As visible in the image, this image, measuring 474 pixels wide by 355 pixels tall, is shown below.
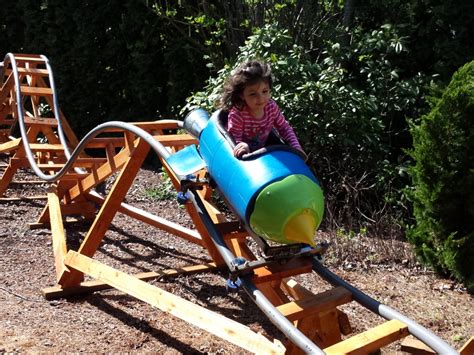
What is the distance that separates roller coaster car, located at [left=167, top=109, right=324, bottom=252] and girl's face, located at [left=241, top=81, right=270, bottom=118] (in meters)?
0.24

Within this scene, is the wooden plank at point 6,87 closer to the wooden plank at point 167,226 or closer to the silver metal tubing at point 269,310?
the wooden plank at point 167,226

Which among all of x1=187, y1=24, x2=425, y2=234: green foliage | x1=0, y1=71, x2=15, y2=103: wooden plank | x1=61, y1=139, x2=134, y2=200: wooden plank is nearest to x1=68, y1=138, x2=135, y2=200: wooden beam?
x1=61, y1=139, x2=134, y2=200: wooden plank

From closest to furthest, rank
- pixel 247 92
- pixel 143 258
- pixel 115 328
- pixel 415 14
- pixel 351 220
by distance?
pixel 247 92, pixel 115 328, pixel 143 258, pixel 351 220, pixel 415 14

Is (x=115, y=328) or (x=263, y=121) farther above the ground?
(x=263, y=121)

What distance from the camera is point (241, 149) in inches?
130

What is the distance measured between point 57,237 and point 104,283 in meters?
0.54

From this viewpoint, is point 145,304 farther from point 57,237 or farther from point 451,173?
point 451,173

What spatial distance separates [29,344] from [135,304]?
2.91ft

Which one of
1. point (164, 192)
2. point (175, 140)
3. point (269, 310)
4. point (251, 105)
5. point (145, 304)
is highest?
point (251, 105)

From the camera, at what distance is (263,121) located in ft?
11.9

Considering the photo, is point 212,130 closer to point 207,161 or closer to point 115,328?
point 207,161

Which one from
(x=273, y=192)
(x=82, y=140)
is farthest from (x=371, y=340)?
(x=82, y=140)

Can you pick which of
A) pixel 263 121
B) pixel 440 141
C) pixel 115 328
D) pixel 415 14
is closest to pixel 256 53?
pixel 415 14

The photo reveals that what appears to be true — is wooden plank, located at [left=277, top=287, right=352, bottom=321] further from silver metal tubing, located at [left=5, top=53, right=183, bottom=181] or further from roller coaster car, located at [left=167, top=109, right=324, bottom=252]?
silver metal tubing, located at [left=5, top=53, right=183, bottom=181]
